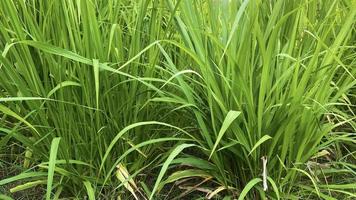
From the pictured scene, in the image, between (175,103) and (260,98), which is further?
(175,103)

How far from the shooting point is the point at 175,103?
154 cm

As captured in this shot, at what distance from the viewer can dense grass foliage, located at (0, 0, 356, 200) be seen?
4.61 ft

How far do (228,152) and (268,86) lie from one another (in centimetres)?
25

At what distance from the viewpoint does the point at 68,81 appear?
140cm

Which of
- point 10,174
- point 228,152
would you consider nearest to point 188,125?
point 228,152

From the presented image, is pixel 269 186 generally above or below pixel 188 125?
below

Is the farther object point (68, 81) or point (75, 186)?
point (75, 186)

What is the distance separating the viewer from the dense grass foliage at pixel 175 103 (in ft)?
4.61

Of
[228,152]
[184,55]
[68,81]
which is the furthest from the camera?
[184,55]

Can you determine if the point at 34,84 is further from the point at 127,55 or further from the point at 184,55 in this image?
the point at 184,55

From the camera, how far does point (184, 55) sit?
167 cm

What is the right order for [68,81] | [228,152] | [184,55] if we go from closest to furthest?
1. [68,81]
2. [228,152]
3. [184,55]

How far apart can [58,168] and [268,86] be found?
2.25 ft

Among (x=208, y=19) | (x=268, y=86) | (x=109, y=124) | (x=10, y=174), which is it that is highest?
(x=208, y=19)
